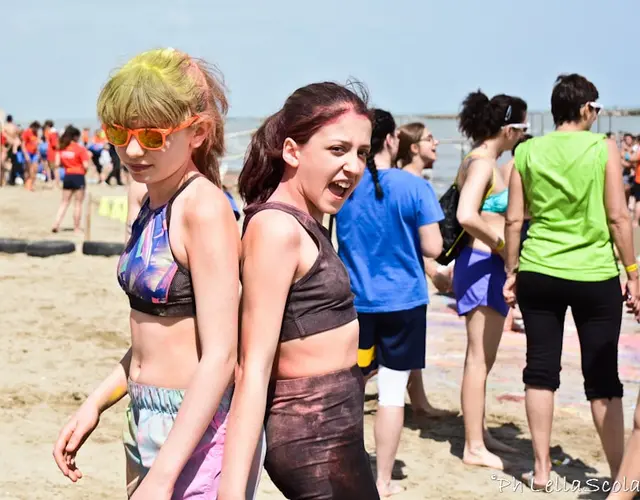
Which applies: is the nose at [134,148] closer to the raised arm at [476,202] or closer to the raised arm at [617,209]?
the raised arm at [617,209]

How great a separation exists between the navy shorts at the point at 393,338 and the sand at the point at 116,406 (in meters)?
0.73

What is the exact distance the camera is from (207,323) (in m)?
2.30

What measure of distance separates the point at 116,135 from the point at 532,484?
3504 mm

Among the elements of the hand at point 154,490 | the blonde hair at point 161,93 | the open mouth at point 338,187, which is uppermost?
the blonde hair at point 161,93

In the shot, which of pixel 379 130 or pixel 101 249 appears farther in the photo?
pixel 101 249

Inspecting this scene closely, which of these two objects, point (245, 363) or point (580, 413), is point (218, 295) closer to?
point (245, 363)

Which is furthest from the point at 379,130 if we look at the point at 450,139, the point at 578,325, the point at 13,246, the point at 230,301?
the point at 450,139

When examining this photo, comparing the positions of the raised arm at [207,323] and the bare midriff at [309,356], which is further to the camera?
the bare midriff at [309,356]

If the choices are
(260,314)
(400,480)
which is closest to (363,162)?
(260,314)

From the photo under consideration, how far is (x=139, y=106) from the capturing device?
2.38 meters

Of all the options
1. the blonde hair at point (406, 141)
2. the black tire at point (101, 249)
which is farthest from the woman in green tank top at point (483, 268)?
the black tire at point (101, 249)

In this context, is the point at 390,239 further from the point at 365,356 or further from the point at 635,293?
the point at 635,293

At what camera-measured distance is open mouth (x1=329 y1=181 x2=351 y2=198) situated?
2.60 m

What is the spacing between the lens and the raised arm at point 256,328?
232 centimetres
